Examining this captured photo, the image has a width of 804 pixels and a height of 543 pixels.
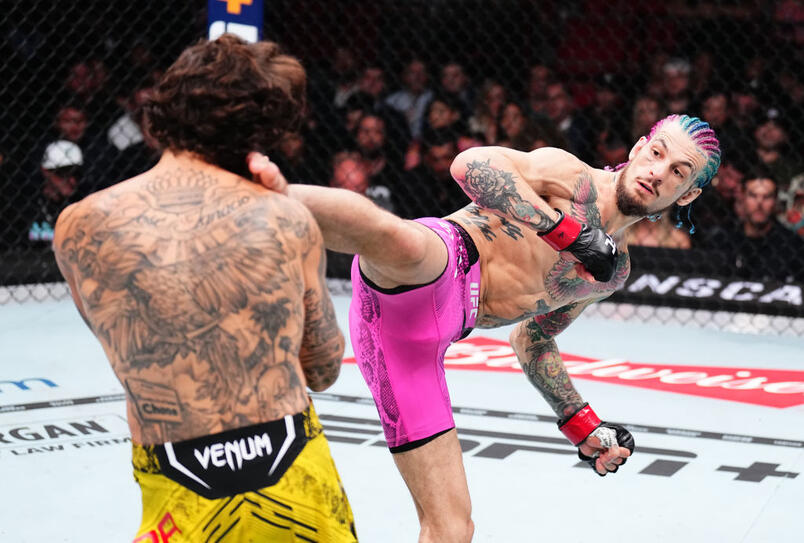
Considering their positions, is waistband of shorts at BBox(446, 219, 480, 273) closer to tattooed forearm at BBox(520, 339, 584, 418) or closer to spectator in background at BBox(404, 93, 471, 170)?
tattooed forearm at BBox(520, 339, 584, 418)

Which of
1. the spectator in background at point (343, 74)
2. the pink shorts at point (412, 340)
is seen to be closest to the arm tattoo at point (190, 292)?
the pink shorts at point (412, 340)

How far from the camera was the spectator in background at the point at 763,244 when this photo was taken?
16.6 ft

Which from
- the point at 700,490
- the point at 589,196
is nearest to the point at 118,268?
the point at 589,196

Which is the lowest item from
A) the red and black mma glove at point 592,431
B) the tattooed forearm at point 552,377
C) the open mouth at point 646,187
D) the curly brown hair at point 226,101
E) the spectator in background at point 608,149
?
the red and black mma glove at point 592,431

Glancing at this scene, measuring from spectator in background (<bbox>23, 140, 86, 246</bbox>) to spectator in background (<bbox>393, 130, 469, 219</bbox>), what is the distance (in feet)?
5.42

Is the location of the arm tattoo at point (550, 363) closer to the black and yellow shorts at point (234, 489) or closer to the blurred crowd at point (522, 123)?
the black and yellow shorts at point (234, 489)

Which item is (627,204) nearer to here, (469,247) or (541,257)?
(541,257)

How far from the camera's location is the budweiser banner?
3.96 meters

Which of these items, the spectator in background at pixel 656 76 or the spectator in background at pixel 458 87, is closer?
the spectator in background at pixel 656 76

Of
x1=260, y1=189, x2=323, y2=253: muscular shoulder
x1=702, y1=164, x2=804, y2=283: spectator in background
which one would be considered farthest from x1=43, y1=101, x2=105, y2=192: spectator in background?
x1=260, y1=189, x2=323, y2=253: muscular shoulder

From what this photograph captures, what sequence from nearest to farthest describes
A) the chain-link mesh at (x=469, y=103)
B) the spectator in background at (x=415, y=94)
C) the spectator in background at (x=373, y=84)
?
the chain-link mesh at (x=469, y=103) → the spectator in background at (x=415, y=94) → the spectator in background at (x=373, y=84)

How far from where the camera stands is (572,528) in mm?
2648

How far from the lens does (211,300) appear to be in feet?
4.37

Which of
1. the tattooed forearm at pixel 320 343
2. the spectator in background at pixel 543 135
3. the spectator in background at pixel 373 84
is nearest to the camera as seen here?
the tattooed forearm at pixel 320 343
